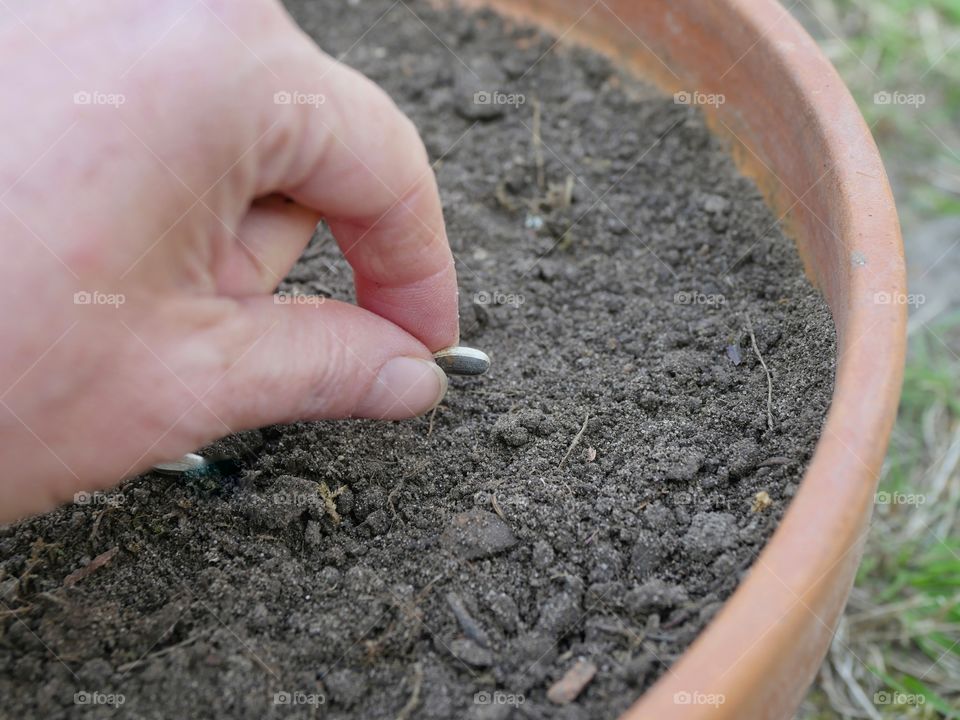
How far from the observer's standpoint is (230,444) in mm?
1164

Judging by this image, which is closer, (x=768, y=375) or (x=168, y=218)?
(x=168, y=218)

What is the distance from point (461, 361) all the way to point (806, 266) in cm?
54

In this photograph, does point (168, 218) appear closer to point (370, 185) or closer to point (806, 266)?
point (370, 185)

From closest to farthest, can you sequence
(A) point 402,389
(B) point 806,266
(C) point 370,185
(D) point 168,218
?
1. (D) point 168,218
2. (C) point 370,185
3. (A) point 402,389
4. (B) point 806,266

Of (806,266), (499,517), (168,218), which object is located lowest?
(499,517)

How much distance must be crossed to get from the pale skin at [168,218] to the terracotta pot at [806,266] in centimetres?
51

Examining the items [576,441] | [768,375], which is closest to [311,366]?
[576,441]

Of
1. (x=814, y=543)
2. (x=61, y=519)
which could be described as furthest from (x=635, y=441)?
(x=61, y=519)

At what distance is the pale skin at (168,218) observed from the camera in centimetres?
83

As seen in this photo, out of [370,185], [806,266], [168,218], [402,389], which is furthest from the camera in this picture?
[806,266]

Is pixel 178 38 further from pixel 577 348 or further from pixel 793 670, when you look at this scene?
pixel 793 670

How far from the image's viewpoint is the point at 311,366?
0.99m

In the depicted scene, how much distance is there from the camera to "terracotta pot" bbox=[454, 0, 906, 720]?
82 cm

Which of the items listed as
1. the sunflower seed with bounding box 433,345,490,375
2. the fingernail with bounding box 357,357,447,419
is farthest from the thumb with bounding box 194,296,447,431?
the sunflower seed with bounding box 433,345,490,375
